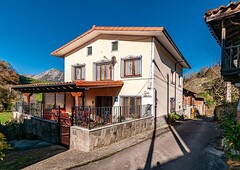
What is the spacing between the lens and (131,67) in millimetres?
13406

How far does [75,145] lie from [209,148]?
612cm

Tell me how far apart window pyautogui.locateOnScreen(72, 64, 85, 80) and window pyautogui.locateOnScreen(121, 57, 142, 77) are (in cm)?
457

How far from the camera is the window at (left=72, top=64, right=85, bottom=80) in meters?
16.4

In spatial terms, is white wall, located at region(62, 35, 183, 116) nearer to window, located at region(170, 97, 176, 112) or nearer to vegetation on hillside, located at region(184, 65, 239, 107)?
window, located at region(170, 97, 176, 112)

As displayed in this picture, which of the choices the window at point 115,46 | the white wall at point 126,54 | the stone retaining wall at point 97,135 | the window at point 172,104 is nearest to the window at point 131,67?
the white wall at point 126,54

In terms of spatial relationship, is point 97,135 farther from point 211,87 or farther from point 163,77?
point 211,87

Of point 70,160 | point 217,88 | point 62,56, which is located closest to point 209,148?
point 70,160

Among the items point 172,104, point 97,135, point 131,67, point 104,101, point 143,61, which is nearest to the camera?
point 97,135

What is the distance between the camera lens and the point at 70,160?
6625 millimetres

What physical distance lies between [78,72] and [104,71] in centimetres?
342

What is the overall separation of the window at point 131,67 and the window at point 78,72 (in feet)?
15.0

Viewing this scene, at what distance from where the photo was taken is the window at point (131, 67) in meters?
13.1

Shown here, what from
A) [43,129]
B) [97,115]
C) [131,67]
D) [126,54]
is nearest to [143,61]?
[131,67]

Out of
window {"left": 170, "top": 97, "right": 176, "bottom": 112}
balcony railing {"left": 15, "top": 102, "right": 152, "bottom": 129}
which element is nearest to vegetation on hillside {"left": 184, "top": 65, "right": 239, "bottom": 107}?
window {"left": 170, "top": 97, "right": 176, "bottom": 112}
